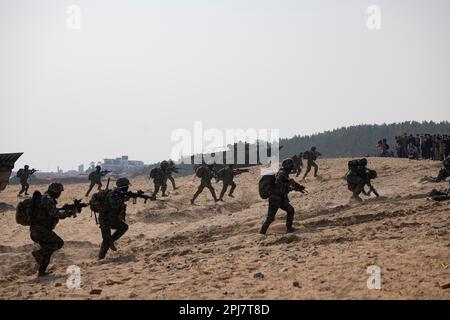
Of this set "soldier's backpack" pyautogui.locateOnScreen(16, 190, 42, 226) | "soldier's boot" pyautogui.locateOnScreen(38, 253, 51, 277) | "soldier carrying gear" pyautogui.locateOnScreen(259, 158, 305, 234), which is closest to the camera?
"soldier's backpack" pyautogui.locateOnScreen(16, 190, 42, 226)

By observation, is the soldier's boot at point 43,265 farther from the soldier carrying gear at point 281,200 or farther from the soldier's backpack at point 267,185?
the soldier's backpack at point 267,185

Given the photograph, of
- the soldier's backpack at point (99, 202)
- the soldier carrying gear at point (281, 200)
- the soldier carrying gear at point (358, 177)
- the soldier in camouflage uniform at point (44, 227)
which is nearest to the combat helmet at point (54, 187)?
the soldier in camouflage uniform at point (44, 227)

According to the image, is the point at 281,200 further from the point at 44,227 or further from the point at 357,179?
the point at 357,179

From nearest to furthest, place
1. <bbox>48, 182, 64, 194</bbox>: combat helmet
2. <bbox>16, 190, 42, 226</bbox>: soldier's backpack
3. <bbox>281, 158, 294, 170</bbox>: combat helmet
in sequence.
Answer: <bbox>16, 190, 42, 226</bbox>: soldier's backpack → <bbox>48, 182, 64, 194</bbox>: combat helmet → <bbox>281, 158, 294, 170</bbox>: combat helmet

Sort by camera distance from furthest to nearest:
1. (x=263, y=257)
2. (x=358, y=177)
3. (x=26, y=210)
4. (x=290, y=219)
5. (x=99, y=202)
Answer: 1. (x=358, y=177)
2. (x=290, y=219)
3. (x=99, y=202)
4. (x=26, y=210)
5. (x=263, y=257)

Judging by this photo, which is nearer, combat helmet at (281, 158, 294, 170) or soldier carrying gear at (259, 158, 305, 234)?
soldier carrying gear at (259, 158, 305, 234)

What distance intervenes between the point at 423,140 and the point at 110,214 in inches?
927

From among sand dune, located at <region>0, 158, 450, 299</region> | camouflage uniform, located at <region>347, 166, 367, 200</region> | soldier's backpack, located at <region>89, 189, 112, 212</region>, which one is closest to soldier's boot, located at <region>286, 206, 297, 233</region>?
sand dune, located at <region>0, 158, 450, 299</region>

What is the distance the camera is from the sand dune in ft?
20.0

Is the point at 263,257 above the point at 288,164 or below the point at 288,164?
below

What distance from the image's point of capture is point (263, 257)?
799cm

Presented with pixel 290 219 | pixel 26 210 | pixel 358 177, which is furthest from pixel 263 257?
pixel 358 177

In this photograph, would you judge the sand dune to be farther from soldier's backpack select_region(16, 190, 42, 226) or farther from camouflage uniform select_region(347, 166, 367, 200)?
soldier's backpack select_region(16, 190, 42, 226)
